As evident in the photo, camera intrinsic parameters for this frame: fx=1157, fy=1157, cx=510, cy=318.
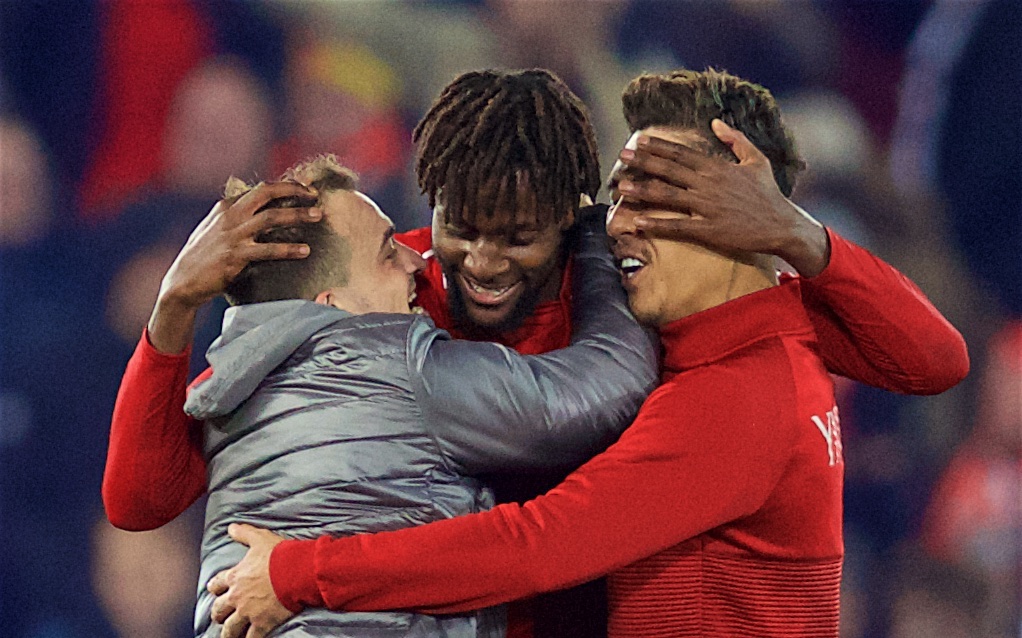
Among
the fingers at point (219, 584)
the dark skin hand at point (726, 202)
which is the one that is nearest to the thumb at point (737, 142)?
the dark skin hand at point (726, 202)

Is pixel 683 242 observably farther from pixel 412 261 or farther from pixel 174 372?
pixel 174 372

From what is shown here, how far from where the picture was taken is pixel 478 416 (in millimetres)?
1262

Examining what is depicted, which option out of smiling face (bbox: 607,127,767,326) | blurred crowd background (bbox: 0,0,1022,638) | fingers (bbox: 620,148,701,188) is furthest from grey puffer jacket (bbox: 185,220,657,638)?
blurred crowd background (bbox: 0,0,1022,638)

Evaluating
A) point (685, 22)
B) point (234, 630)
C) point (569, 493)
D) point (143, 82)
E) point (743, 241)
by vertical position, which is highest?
point (685, 22)

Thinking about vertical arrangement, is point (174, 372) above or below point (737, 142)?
below

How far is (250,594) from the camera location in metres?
1.28

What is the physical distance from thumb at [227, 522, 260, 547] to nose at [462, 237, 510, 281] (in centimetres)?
42

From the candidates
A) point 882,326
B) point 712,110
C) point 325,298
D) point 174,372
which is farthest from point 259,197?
point 882,326

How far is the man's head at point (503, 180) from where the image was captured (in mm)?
1414

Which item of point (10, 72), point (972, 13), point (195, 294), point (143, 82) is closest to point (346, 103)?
point (143, 82)

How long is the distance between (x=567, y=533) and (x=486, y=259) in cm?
38

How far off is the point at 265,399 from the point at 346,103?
1350mm

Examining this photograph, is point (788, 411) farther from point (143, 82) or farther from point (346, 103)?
point (143, 82)

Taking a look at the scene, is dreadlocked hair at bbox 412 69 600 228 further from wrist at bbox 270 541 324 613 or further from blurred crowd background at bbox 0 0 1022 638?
blurred crowd background at bbox 0 0 1022 638
